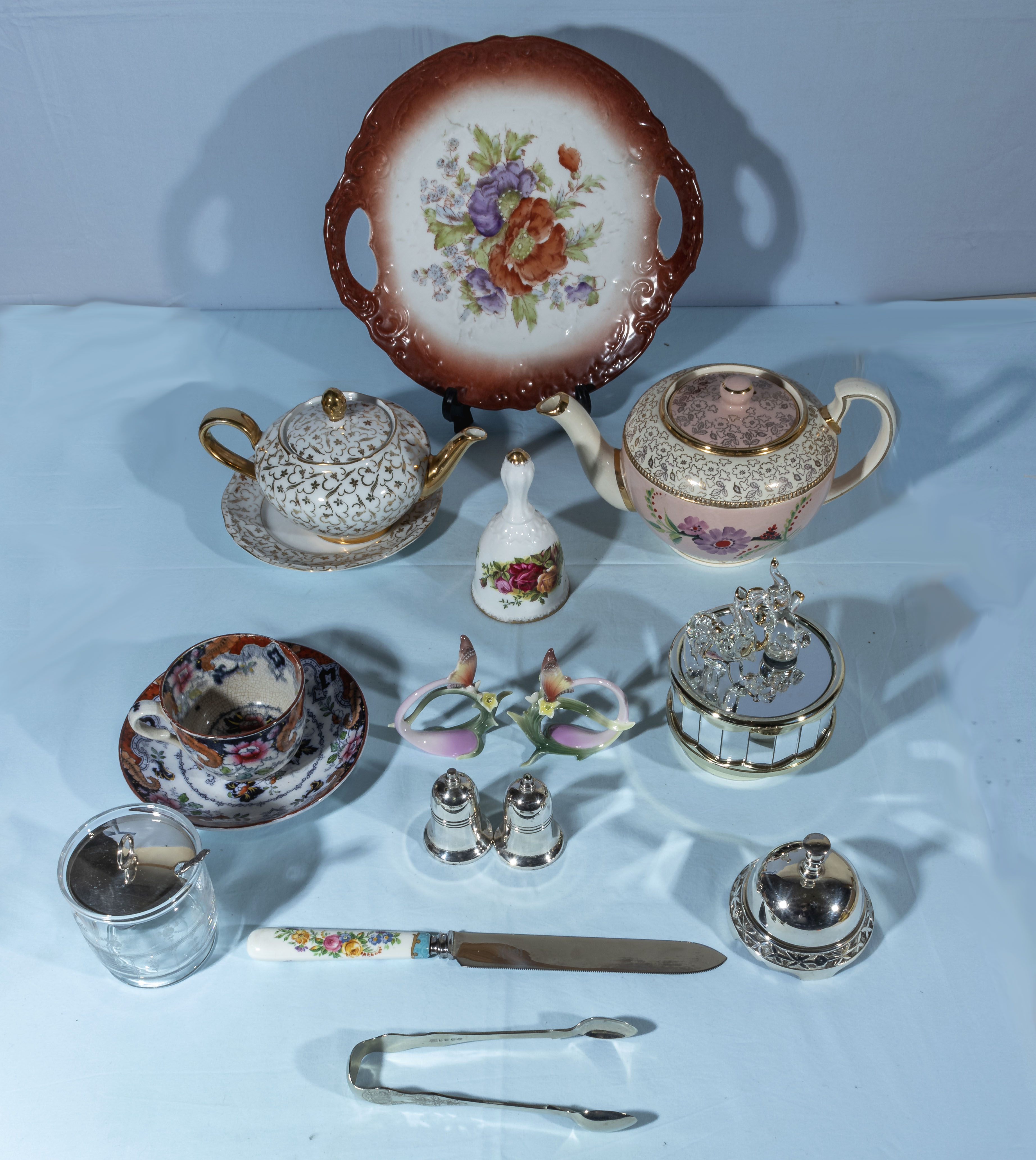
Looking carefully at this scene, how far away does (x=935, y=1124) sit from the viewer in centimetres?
86

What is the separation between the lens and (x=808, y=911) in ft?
2.98

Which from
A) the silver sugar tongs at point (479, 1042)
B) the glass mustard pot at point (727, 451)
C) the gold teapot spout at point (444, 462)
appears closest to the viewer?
the silver sugar tongs at point (479, 1042)

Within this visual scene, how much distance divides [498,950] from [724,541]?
511 millimetres

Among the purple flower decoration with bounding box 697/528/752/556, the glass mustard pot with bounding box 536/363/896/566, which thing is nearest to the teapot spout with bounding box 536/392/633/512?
the glass mustard pot with bounding box 536/363/896/566

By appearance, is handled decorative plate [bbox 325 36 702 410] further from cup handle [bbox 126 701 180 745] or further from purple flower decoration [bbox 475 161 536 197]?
cup handle [bbox 126 701 180 745]

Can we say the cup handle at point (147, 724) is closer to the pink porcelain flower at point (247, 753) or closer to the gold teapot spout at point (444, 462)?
the pink porcelain flower at point (247, 753)

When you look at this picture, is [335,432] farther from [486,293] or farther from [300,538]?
[486,293]

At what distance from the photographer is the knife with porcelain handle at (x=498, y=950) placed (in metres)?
0.94

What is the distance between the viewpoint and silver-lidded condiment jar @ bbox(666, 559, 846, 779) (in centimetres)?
103

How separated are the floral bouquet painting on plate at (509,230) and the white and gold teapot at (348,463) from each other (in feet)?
0.70

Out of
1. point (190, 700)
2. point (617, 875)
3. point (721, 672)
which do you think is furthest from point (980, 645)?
point (190, 700)

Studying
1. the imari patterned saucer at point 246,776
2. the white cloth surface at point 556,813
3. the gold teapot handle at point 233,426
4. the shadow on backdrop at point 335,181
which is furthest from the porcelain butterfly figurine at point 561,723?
the shadow on backdrop at point 335,181

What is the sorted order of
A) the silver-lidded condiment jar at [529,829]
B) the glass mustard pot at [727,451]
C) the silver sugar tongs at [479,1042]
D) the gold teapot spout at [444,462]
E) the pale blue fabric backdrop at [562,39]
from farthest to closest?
the pale blue fabric backdrop at [562,39]
the gold teapot spout at [444,462]
the glass mustard pot at [727,451]
the silver-lidded condiment jar at [529,829]
the silver sugar tongs at [479,1042]

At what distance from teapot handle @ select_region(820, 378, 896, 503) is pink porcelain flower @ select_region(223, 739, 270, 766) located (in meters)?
0.67
